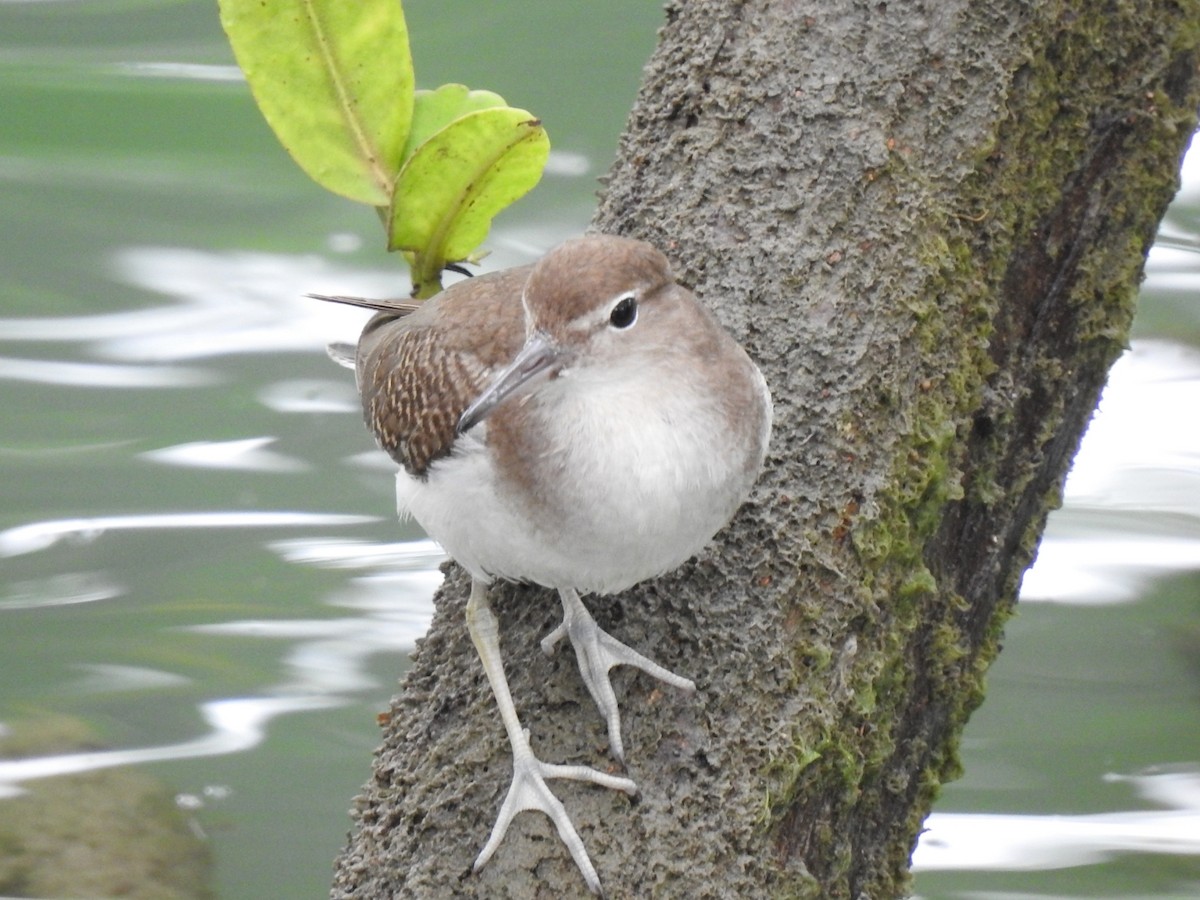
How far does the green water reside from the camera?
18.0 feet

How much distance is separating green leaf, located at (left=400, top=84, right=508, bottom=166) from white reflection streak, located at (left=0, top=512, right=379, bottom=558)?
2.46m

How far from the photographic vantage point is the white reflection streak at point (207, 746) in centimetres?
543

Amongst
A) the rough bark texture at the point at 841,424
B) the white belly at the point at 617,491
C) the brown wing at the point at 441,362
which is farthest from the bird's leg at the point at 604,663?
the brown wing at the point at 441,362

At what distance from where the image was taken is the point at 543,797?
2.89m

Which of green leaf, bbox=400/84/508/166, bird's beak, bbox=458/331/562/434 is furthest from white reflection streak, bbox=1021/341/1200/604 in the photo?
bird's beak, bbox=458/331/562/434

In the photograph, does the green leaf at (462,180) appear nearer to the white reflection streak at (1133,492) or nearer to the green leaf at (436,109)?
the green leaf at (436,109)

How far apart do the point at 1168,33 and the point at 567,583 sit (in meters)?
2.04

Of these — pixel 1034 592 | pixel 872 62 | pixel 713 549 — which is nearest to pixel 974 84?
pixel 872 62

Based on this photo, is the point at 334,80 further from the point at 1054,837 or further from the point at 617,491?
the point at 1054,837

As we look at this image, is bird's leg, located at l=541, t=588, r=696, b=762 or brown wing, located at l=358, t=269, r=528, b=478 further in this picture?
brown wing, located at l=358, t=269, r=528, b=478

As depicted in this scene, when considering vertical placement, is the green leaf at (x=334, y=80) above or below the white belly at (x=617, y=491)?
above

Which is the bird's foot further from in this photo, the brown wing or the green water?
the green water

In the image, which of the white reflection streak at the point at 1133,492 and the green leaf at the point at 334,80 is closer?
the green leaf at the point at 334,80

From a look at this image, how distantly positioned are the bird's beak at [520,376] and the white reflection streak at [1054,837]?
2961 millimetres
